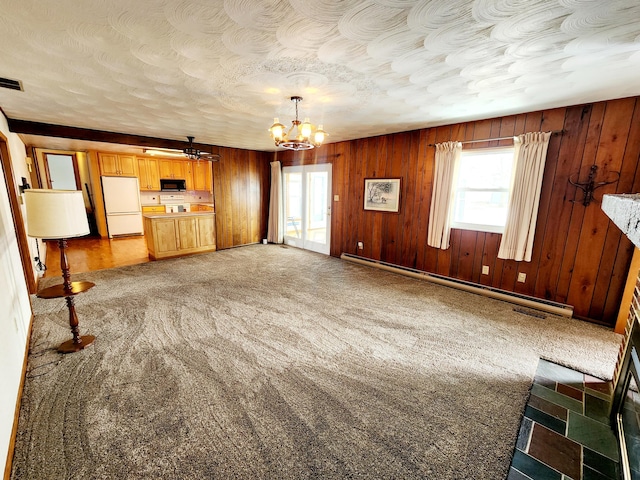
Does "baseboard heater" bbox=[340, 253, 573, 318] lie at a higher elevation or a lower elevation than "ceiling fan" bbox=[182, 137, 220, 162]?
lower

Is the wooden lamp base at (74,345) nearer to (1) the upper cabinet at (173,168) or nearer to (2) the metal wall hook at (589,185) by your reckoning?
(2) the metal wall hook at (589,185)

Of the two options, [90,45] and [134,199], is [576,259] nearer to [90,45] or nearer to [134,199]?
[90,45]

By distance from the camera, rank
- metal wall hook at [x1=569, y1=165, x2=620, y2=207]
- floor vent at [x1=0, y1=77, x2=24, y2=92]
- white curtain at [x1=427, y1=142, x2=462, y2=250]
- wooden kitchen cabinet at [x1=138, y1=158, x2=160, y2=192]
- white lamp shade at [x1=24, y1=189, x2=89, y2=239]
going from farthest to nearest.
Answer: wooden kitchen cabinet at [x1=138, y1=158, x2=160, y2=192] → white curtain at [x1=427, y1=142, x2=462, y2=250] → metal wall hook at [x1=569, y1=165, x2=620, y2=207] → floor vent at [x1=0, y1=77, x2=24, y2=92] → white lamp shade at [x1=24, y1=189, x2=89, y2=239]

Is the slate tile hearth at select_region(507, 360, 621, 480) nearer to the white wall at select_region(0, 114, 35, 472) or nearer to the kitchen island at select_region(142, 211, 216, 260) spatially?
the white wall at select_region(0, 114, 35, 472)

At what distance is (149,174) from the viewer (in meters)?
7.65

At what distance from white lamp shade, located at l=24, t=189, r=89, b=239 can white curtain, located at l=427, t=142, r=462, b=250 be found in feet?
13.6

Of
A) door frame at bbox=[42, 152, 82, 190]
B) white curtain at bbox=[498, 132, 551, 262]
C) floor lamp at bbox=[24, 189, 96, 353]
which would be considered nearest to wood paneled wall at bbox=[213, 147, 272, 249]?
floor lamp at bbox=[24, 189, 96, 353]

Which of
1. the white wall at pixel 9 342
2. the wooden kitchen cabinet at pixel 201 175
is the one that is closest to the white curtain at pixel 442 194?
the white wall at pixel 9 342

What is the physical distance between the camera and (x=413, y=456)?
4.82 ft

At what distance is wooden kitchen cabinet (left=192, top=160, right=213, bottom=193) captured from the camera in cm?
855

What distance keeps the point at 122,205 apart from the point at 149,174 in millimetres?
1133

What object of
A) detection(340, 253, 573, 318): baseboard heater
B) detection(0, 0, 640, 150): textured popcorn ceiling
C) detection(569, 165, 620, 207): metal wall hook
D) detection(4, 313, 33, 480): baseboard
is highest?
detection(0, 0, 640, 150): textured popcorn ceiling

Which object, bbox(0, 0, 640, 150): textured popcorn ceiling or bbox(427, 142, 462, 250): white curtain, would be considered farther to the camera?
bbox(427, 142, 462, 250): white curtain

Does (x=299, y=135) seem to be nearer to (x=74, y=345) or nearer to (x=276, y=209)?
(x=74, y=345)
